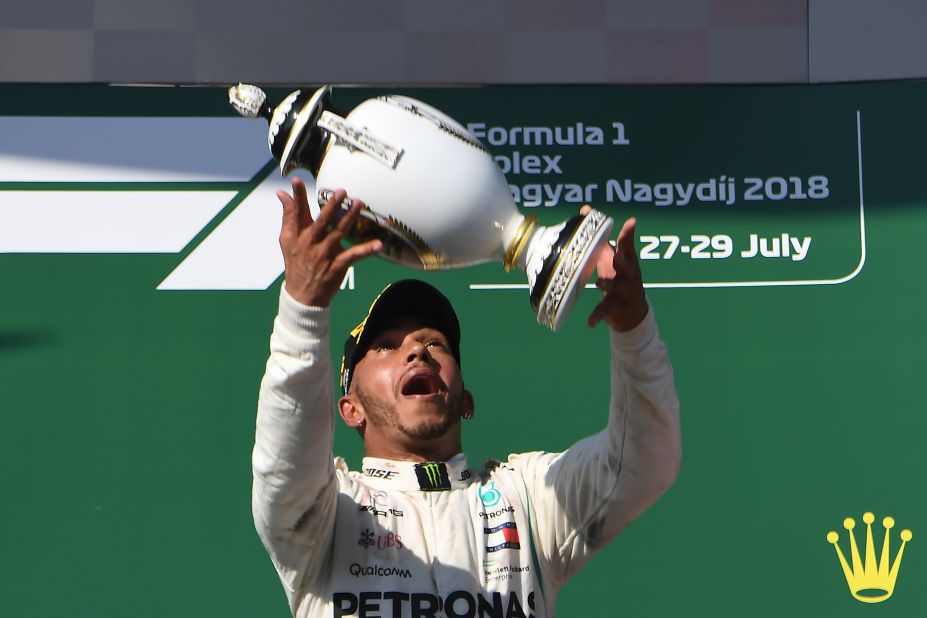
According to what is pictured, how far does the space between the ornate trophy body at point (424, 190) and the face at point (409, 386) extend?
305 millimetres

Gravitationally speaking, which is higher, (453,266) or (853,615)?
(453,266)

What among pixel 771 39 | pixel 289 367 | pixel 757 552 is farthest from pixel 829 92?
pixel 289 367

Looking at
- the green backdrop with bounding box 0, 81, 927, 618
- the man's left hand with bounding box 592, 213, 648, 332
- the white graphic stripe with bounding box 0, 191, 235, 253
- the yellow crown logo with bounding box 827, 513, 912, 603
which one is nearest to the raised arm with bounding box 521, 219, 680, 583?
the man's left hand with bounding box 592, 213, 648, 332

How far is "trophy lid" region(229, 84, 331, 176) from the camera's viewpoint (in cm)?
167

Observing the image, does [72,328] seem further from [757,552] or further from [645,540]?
[757,552]

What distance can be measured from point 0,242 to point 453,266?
48.6 inches

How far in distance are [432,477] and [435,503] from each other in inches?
1.7

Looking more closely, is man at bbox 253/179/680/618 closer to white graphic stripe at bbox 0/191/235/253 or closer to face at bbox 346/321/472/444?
face at bbox 346/321/472/444

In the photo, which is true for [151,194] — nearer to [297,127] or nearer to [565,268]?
[297,127]

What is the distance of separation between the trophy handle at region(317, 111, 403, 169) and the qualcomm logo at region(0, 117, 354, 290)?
95 cm

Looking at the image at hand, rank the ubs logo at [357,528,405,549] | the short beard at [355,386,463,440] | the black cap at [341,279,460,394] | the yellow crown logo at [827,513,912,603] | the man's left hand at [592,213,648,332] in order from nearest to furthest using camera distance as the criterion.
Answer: the man's left hand at [592,213,648,332]
the ubs logo at [357,528,405,549]
the short beard at [355,386,463,440]
the black cap at [341,279,460,394]
the yellow crown logo at [827,513,912,603]

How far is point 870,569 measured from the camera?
251cm

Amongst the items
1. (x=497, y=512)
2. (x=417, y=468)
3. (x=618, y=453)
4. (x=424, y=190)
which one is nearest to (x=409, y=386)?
(x=417, y=468)

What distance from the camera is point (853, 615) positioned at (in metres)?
2.51
